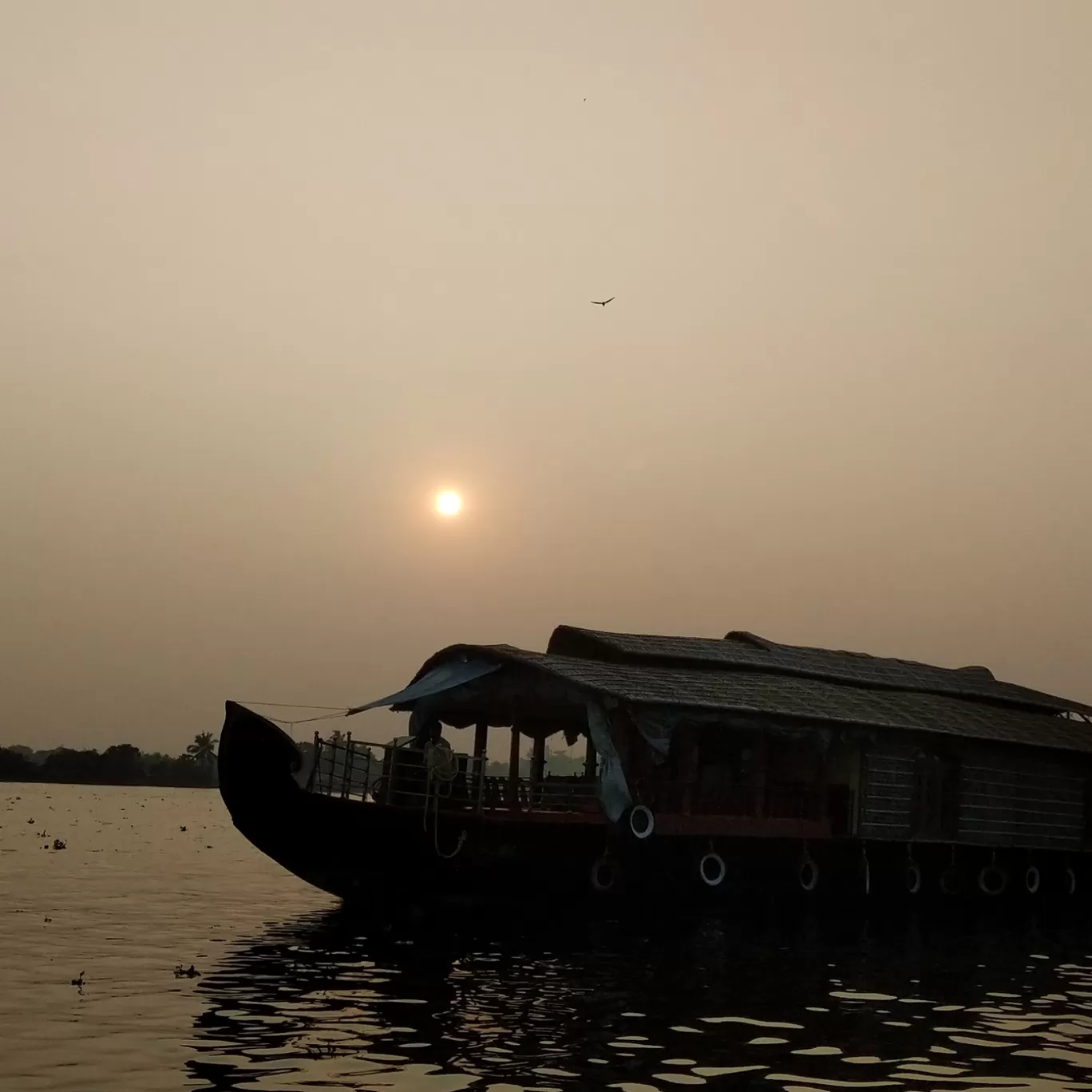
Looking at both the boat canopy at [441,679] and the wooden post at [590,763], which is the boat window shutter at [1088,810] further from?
the boat canopy at [441,679]

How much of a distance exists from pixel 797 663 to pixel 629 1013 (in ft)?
55.6

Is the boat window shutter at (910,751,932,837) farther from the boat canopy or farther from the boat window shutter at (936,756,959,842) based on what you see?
the boat canopy

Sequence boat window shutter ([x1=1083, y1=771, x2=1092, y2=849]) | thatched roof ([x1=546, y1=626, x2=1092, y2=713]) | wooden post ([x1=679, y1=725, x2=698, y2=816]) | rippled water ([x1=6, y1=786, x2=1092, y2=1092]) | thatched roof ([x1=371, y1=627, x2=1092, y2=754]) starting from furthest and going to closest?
boat window shutter ([x1=1083, y1=771, x2=1092, y2=849]), thatched roof ([x1=546, y1=626, x2=1092, y2=713]), wooden post ([x1=679, y1=725, x2=698, y2=816]), thatched roof ([x1=371, y1=627, x2=1092, y2=754]), rippled water ([x1=6, y1=786, x2=1092, y2=1092])

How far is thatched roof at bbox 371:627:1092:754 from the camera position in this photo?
77.8ft

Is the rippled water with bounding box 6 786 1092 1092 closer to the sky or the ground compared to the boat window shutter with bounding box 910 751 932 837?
closer to the ground

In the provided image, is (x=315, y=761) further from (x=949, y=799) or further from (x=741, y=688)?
(x=949, y=799)

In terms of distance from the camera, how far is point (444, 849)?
21.2m

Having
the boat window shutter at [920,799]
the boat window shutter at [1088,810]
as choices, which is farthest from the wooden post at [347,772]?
the boat window shutter at [1088,810]

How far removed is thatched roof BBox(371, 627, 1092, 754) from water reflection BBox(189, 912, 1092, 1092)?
4.09 metres

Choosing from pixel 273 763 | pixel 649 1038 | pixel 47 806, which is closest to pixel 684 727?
pixel 273 763

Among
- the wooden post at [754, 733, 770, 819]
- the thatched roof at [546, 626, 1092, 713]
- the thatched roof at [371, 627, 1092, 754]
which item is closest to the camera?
the thatched roof at [371, 627, 1092, 754]

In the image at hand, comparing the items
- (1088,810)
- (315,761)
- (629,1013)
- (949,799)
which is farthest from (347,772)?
(1088,810)

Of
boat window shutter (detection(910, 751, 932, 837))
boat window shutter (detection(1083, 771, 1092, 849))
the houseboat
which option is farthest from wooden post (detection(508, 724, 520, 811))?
boat window shutter (detection(1083, 771, 1092, 849))

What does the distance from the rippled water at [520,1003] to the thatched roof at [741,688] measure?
390cm
